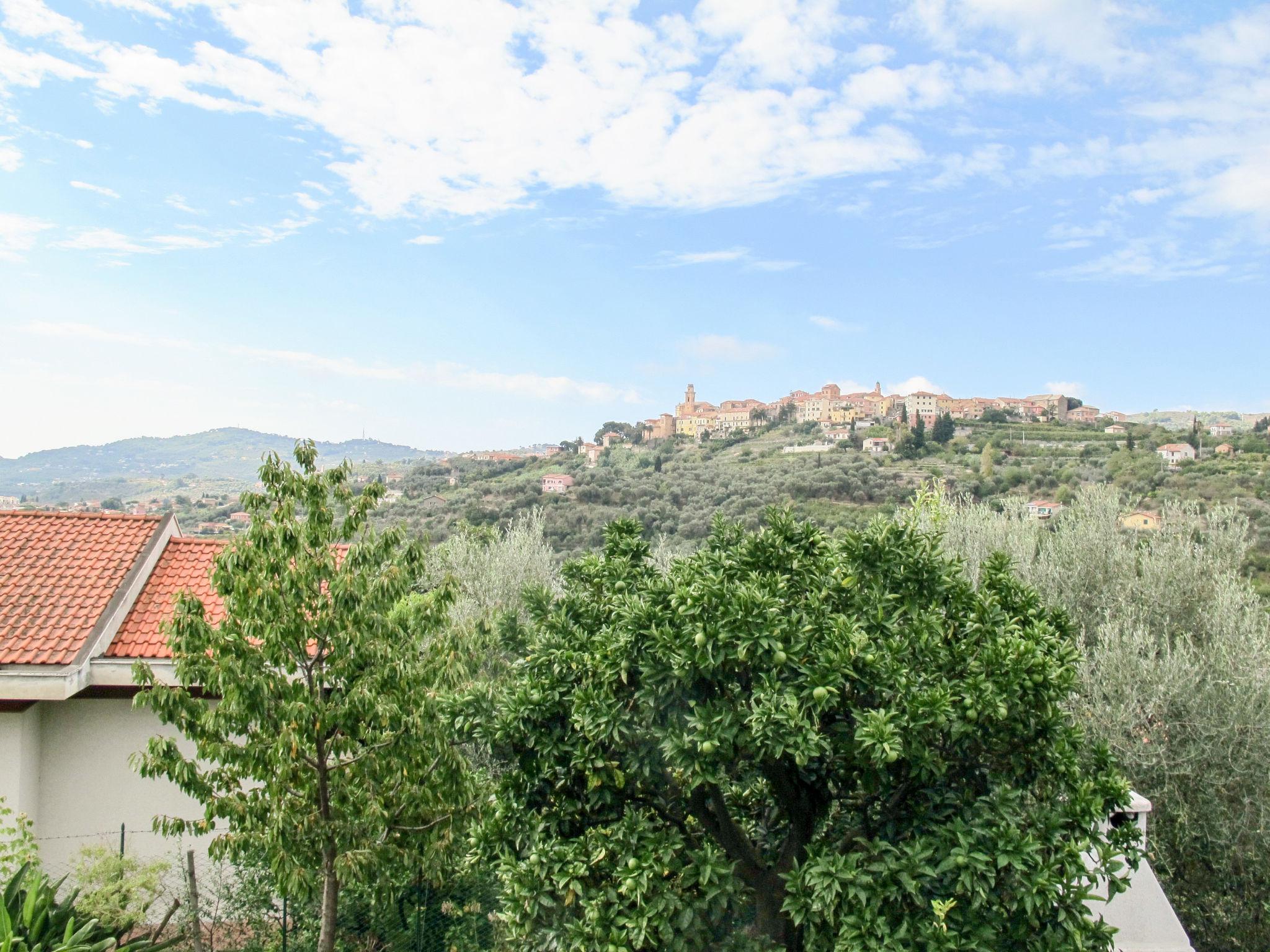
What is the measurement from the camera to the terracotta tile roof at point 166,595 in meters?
9.05

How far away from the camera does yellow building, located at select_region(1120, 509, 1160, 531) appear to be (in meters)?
15.0

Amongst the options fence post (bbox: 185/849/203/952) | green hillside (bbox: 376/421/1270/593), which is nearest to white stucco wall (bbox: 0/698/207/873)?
fence post (bbox: 185/849/203/952)

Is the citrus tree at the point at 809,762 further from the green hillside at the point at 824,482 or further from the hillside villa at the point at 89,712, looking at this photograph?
the green hillside at the point at 824,482

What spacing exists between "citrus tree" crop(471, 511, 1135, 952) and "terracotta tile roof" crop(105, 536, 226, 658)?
5319 millimetres

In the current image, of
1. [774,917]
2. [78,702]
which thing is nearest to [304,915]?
[78,702]

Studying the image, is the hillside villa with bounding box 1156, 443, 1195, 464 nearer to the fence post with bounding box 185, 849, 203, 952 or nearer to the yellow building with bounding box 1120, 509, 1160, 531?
the yellow building with bounding box 1120, 509, 1160, 531

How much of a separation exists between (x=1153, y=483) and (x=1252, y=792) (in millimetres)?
22508

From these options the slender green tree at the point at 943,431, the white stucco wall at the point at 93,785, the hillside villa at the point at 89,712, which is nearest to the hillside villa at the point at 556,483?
the slender green tree at the point at 943,431

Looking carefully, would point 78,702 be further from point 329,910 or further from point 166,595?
point 329,910

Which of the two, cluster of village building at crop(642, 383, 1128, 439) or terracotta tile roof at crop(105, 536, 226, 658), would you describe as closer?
terracotta tile roof at crop(105, 536, 226, 658)

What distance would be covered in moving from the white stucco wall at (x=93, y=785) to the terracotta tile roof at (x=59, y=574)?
30.0 inches

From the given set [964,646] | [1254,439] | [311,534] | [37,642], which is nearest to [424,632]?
[311,534]

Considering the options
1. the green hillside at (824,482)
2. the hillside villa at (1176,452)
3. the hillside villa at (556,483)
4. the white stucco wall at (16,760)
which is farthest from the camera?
the hillside villa at (556,483)

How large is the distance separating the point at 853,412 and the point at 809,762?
70.2m
